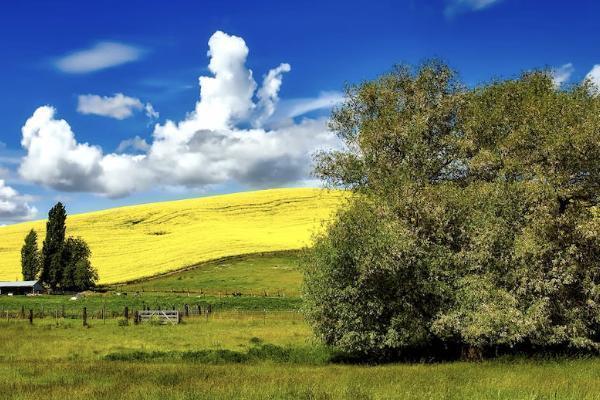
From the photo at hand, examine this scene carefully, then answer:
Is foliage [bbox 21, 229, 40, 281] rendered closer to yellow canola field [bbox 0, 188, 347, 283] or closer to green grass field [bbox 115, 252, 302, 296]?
yellow canola field [bbox 0, 188, 347, 283]

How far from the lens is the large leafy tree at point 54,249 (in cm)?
9912

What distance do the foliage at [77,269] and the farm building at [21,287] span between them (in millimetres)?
4474

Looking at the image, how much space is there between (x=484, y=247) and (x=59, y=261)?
8756 cm

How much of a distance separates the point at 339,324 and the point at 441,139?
11670 mm

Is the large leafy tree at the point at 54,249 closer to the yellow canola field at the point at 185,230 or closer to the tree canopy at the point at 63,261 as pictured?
the tree canopy at the point at 63,261

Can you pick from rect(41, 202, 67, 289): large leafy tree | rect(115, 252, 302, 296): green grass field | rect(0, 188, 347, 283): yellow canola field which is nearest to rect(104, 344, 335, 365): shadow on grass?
rect(115, 252, 302, 296): green grass field

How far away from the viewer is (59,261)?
99.4m

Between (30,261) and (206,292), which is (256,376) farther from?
(30,261)

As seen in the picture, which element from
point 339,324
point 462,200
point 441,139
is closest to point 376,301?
point 339,324

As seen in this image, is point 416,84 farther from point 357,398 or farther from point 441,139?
point 357,398

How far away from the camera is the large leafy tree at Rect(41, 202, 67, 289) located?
325ft

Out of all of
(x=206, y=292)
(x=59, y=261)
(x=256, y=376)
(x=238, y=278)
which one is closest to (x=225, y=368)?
(x=256, y=376)

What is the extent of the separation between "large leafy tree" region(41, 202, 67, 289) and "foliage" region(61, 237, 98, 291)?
47.9 inches

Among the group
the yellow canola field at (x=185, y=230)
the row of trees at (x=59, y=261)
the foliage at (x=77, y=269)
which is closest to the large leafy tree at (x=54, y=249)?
the row of trees at (x=59, y=261)
